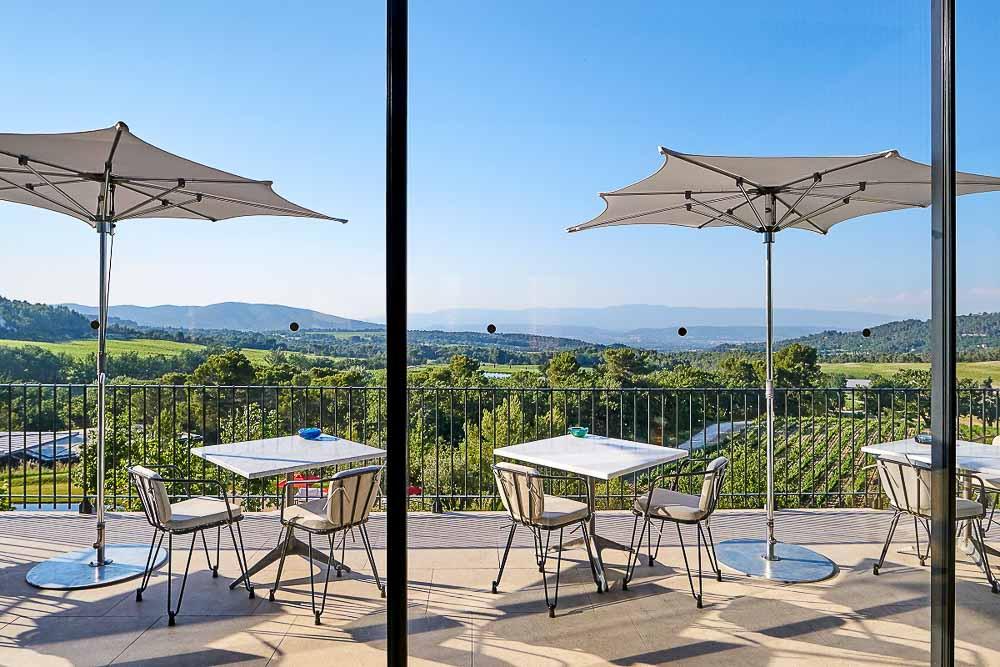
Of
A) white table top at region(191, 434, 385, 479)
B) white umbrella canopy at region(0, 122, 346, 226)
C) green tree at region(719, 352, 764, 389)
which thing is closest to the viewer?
white umbrella canopy at region(0, 122, 346, 226)

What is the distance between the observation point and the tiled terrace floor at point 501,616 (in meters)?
2.24

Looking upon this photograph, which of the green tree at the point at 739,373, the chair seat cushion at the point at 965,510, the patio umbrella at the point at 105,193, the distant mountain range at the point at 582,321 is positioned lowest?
the chair seat cushion at the point at 965,510

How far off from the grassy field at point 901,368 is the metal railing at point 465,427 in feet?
0.20

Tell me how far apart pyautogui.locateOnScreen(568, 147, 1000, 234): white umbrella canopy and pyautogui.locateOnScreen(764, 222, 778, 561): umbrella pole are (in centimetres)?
8

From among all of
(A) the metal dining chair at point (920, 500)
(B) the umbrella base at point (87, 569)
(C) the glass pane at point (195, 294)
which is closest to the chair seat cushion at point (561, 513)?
(C) the glass pane at point (195, 294)

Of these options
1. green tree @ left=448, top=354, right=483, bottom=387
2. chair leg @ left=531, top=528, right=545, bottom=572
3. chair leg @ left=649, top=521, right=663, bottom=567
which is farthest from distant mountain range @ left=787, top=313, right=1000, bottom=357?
chair leg @ left=531, top=528, right=545, bottom=572

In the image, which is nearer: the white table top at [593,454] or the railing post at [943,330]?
the railing post at [943,330]

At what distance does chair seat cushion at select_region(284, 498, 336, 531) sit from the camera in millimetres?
2988

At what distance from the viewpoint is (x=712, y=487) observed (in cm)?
310

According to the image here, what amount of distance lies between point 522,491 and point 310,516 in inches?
41.7

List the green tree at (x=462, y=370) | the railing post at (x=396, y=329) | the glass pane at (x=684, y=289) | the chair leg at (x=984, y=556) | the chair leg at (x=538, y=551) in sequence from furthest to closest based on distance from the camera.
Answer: the chair leg at (x=538, y=551), the green tree at (x=462, y=370), the glass pane at (x=684, y=289), the chair leg at (x=984, y=556), the railing post at (x=396, y=329)

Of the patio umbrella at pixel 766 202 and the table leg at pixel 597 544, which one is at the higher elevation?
the patio umbrella at pixel 766 202

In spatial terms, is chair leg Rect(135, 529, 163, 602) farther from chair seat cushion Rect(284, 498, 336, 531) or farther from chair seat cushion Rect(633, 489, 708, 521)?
chair seat cushion Rect(633, 489, 708, 521)

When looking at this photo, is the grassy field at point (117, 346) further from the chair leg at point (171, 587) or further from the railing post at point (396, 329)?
the railing post at point (396, 329)
